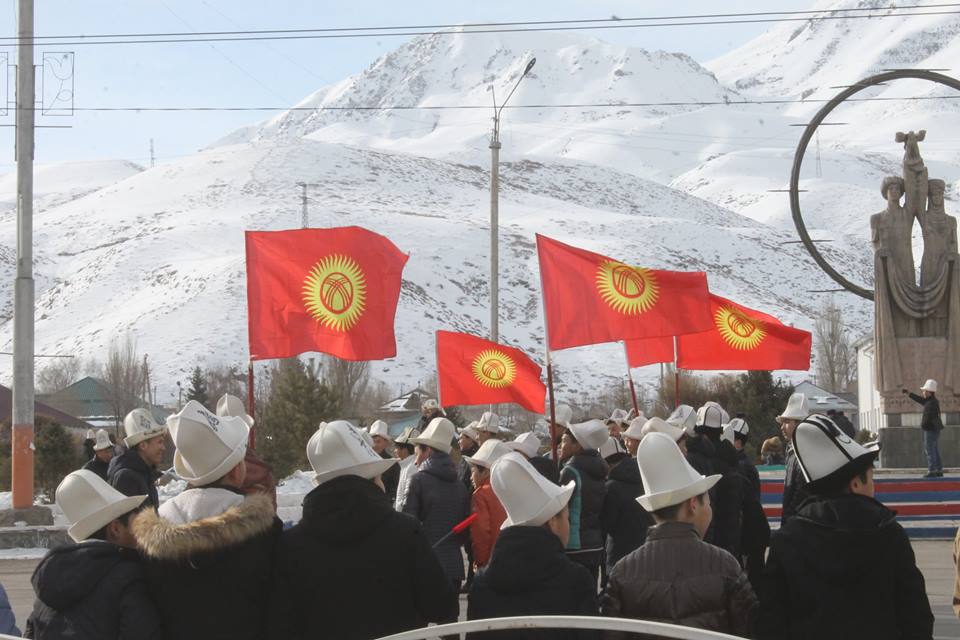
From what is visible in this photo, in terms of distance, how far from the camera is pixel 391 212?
170 meters

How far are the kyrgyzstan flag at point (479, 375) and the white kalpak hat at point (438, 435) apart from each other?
17.7 ft

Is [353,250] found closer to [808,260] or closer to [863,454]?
[863,454]

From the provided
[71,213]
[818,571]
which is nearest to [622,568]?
[818,571]

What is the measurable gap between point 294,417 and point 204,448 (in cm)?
3506

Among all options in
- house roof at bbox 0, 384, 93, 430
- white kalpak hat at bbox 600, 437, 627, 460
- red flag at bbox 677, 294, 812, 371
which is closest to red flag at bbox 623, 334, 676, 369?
red flag at bbox 677, 294, 812, 371

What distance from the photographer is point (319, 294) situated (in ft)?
42.7

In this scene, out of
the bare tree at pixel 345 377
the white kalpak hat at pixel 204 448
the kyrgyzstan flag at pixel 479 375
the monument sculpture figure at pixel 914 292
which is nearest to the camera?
the white kalpak hat at pixel 204 448

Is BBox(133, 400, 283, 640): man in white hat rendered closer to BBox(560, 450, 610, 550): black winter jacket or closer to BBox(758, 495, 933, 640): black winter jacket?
BBox(758, 495, 933, 640): black winter jacket

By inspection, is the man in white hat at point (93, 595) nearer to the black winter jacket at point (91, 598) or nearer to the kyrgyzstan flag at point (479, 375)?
the black winter jacket at point (91, 598)

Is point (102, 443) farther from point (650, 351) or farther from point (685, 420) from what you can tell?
point (650, 351)

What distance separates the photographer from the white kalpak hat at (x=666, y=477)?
537 cm

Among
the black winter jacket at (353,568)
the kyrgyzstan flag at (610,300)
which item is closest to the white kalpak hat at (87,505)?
the black winter jacket at (353,568)

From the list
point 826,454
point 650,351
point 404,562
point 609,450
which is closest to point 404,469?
point 609,450

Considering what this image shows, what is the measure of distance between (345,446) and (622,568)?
1.21m
